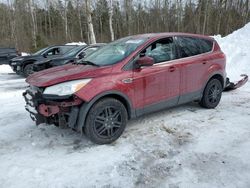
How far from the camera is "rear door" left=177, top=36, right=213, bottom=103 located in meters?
5.48

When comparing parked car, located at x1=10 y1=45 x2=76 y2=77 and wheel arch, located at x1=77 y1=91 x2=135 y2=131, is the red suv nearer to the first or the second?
wheel arch, located at x1=77 y1=91 x2=135 y2=131

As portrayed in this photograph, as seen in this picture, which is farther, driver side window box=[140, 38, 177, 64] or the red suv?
driver side window box=[140, 38, 177, 64]

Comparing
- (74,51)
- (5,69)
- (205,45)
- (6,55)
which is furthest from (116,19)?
(205,45)

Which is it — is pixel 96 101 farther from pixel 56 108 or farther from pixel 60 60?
pixel 60 60

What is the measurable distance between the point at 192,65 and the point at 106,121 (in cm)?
221

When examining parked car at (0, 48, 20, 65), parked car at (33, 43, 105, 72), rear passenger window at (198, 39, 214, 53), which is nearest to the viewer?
rear passenger window at (198, 39, 214, 53)

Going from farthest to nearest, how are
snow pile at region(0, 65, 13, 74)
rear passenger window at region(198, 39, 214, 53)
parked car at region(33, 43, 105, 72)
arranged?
snow pile at region(0, 65, 13, 74), parked car at region(33, 43, 105, 72), rear passenger window at region(198, 39, 214, 53)

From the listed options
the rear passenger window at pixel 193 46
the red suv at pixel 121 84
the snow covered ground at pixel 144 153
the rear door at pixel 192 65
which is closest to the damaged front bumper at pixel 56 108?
the red suv at pixel 121 84

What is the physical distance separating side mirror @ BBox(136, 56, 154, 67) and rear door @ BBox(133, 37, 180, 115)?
0.13m

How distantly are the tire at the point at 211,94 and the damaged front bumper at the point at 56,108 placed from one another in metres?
3.02

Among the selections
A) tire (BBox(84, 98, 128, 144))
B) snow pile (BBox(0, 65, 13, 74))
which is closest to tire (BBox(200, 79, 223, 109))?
tire (BBox(84, 98, 128, 144))

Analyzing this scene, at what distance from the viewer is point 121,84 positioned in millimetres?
4535

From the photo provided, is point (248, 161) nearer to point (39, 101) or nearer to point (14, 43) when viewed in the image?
point (39, 101)

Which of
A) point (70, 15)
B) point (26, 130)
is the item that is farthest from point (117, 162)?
point (70, 15)
